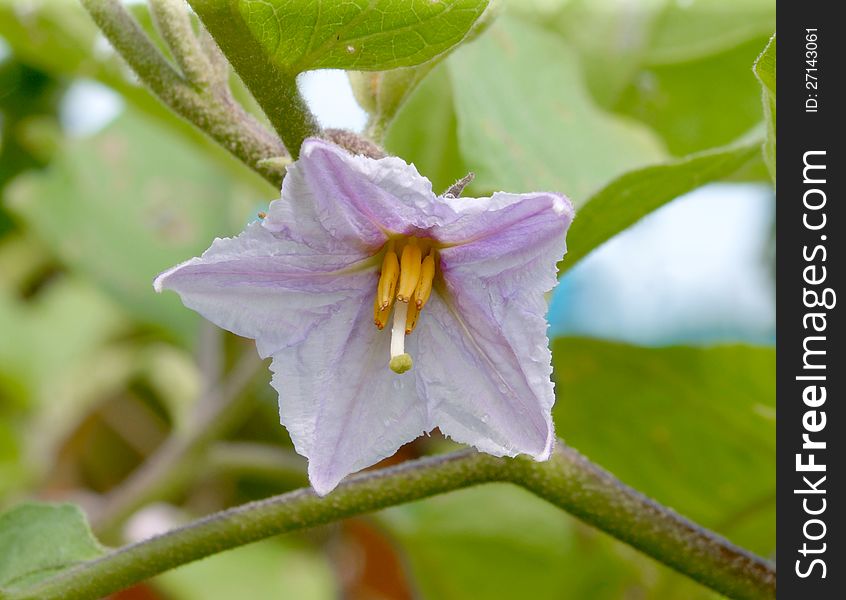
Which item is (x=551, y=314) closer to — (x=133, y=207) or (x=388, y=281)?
(x=388, y=281)

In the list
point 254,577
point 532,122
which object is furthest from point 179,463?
point 532,122

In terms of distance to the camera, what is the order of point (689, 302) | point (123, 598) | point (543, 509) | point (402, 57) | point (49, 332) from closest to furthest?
1. point (402, 57)
2. point (543, 509)
3. point (123, 598)
4. point (49, 332)
5. point (689, 302)

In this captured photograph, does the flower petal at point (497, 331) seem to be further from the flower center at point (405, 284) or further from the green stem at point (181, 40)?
the green stem at point (181, 40)

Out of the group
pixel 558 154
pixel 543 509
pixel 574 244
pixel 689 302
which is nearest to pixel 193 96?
pixel 574 244

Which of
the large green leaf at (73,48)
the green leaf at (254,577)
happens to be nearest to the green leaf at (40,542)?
the large green leaf at (73,48)

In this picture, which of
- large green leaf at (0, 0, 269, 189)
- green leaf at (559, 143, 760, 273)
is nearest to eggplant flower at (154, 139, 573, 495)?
green leaf at (559, 143, 760, 273)

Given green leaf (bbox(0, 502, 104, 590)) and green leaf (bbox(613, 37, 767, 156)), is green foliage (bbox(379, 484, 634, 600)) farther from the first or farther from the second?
green leaf (bbox(0, 502, 104, 590))

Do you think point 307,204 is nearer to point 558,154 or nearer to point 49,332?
point 558,154
